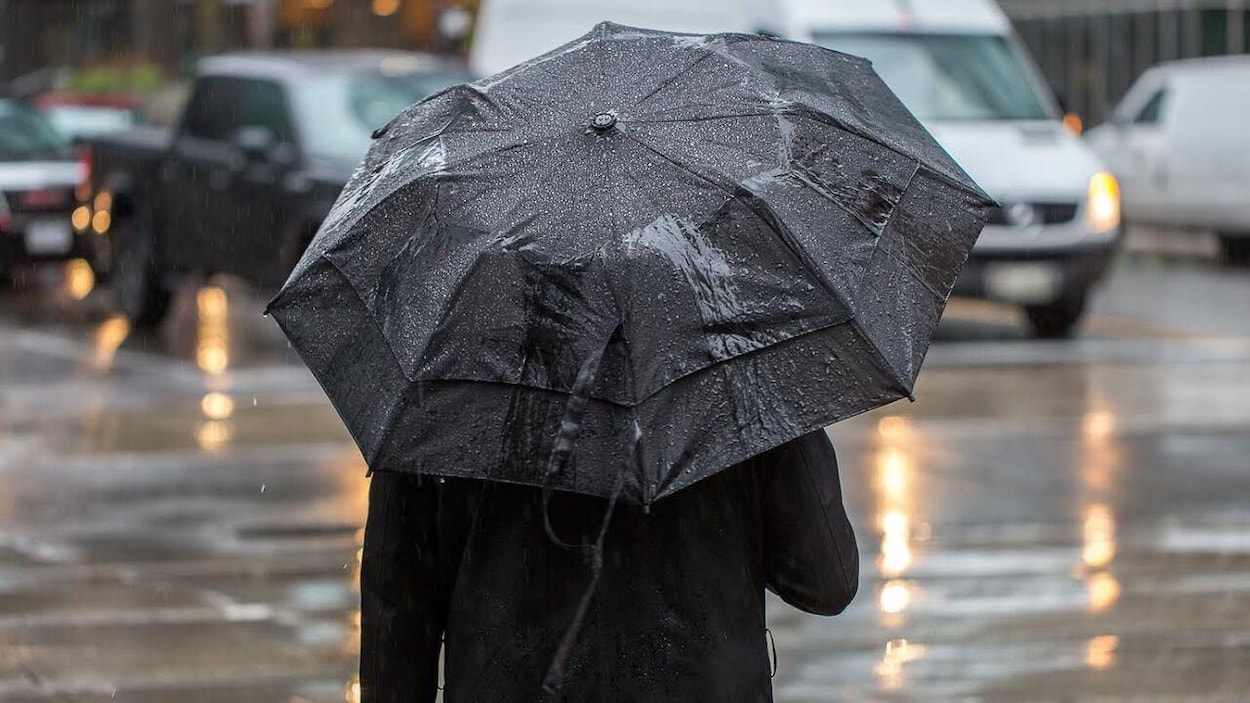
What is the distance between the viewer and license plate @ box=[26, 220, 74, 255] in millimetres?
17141

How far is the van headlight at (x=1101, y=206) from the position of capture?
13.4 meters

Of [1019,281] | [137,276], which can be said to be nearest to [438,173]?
[1019,281]

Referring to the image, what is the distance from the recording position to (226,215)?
13.1 m

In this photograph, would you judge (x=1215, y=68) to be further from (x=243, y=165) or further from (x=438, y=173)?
(x=438, y=173)

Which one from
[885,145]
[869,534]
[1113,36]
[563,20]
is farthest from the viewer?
[1113,36]

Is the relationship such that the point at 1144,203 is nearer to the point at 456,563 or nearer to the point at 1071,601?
the point at 1071,601

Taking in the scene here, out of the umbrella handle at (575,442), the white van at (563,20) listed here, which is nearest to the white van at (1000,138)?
the white van at (563,20)

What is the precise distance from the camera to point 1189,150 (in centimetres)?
2083

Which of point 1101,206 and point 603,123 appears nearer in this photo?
point 603,123

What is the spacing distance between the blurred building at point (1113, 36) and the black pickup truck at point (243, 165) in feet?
60.4

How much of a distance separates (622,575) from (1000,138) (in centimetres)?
1152

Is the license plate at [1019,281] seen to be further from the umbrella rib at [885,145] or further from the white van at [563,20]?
the umbrella rib at [885,145]

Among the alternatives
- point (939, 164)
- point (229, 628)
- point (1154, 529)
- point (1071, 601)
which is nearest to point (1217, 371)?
point (1154, 529)

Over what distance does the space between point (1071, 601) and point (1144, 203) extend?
15.8m
